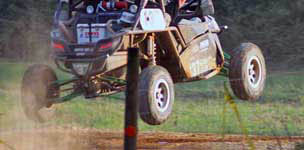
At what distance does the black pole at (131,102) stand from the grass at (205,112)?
709 cm

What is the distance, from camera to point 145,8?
10414 millimetres

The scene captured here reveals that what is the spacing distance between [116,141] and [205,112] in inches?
168

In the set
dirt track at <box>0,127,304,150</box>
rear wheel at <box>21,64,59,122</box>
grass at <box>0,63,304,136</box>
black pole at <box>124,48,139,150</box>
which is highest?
black pole at <box>124,48,139,150</box>

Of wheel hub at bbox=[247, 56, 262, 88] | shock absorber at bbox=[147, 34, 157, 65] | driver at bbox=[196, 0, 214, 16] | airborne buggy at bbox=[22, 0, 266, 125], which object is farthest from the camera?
wheel hub at bbox=[247, 56, 262, 88]

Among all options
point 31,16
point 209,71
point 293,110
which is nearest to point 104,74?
point 209,71

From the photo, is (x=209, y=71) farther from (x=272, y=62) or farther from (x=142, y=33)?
(x=272, y=62)

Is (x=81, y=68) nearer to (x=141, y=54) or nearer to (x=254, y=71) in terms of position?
(x=141, y=54)

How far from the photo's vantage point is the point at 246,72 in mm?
11539

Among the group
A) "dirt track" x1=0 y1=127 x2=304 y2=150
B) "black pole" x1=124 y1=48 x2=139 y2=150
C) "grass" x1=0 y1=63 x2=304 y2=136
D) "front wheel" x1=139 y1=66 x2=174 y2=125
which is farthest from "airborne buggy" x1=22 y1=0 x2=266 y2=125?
"black pole" x1=124 y1=48 x2=139 y2=150

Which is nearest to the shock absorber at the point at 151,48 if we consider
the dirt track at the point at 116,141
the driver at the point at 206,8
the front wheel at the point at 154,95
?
the front wheel at the point at 154,95

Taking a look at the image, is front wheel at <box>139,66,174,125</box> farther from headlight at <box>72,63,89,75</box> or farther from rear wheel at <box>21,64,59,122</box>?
rear wheel at <box>21,64,59,122</box>

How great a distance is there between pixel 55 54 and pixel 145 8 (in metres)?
1.32

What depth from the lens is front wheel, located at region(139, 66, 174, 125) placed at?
9.73m

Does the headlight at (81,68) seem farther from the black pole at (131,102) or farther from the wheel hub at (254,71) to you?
the black pole at (131,102)
